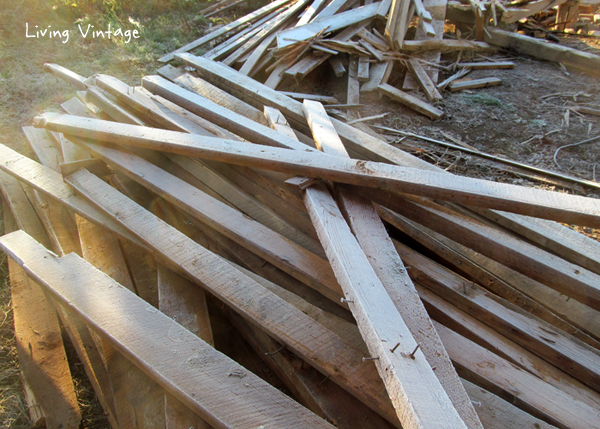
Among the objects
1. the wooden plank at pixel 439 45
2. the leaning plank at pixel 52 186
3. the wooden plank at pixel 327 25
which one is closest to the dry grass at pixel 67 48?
the leaning plank at pixel 52 186

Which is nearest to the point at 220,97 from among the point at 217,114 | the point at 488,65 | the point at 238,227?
the point at 217,114

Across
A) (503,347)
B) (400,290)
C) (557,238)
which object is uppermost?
(400,290)

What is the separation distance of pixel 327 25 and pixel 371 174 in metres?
4.07

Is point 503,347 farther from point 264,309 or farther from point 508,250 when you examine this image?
point 264,309

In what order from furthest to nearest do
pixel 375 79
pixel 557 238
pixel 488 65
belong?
pixel 488 65 < pixel 375 79 < pixel 557 238

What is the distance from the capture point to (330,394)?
Result: 164cm

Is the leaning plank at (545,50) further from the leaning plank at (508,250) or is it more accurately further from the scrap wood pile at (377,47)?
the leaning plank at (508,250)

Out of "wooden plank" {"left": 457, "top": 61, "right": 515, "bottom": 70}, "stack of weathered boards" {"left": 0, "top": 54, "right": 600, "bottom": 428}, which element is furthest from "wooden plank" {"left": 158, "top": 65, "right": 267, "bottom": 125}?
"wooden plank" {"left": 457, "top": 61, "right": 515, "bottom": 70}

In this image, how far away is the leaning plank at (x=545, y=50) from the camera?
5223 millimetres

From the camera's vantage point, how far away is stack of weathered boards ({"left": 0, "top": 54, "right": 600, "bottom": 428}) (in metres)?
1.44

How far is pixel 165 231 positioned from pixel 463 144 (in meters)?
3.30

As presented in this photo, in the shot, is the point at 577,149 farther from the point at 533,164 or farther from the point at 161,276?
the point at 161,276

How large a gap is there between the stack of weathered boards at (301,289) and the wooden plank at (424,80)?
2.43 metres

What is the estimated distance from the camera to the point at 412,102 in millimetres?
4566
